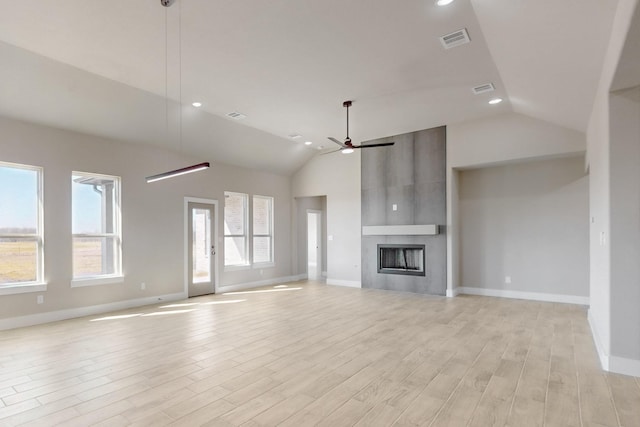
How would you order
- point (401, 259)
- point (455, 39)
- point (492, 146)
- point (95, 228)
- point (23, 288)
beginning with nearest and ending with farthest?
point (455, 39) → point (23, 288) → point (95, 228) → point (492, 146) → point (401, 259)

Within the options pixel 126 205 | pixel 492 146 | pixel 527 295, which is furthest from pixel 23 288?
pixel 527 295

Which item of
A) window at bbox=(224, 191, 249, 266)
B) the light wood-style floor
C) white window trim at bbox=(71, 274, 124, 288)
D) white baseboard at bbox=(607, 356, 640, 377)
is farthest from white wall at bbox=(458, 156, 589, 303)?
white window trim at bbox=(71, 274, 124, 288)

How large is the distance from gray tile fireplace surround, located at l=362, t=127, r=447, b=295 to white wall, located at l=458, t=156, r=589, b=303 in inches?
26.0

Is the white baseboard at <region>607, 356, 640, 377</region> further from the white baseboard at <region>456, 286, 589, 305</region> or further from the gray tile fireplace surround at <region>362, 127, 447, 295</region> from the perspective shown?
the gray tile fireplace surround at <region>362, 127, 447, 295</region>

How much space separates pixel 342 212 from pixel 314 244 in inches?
98.3

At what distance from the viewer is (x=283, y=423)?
2.46 m

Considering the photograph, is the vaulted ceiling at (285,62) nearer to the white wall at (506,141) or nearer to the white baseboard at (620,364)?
the white wall at (506,141)

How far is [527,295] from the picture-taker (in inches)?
266

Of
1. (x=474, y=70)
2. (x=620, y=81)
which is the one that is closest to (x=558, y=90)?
(x=474, y=70)

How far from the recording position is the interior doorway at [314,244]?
410 inches

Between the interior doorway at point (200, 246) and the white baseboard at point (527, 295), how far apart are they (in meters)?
5.62

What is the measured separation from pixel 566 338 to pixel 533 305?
199cm

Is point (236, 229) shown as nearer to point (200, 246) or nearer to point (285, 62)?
point (200, 246)

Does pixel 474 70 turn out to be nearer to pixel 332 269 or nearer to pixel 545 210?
pixel 545 210
